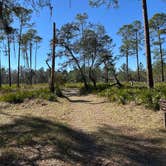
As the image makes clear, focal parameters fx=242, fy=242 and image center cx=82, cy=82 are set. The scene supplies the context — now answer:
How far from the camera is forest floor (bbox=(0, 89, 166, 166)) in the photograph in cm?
458

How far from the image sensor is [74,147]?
5.27 m

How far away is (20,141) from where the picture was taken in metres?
5.62

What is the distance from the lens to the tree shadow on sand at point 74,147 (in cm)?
455

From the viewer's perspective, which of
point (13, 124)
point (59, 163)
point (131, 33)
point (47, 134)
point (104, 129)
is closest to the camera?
point (59, 163)

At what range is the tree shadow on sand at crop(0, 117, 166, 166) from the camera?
455 centimetres

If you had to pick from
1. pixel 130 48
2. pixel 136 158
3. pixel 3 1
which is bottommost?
pixel 136 158

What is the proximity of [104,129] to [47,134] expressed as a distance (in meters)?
1.69

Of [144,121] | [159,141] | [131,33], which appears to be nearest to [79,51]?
[131,33]

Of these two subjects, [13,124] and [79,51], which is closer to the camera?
[13,124]

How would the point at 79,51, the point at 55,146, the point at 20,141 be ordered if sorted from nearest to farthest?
the point at 55,146
the point at 20,141
the point at 79,51

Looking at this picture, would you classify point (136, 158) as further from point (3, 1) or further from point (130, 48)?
point (130, 48)

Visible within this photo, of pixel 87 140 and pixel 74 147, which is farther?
pixel 87 140

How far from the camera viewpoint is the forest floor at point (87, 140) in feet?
15.0

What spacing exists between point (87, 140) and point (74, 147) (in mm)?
680
